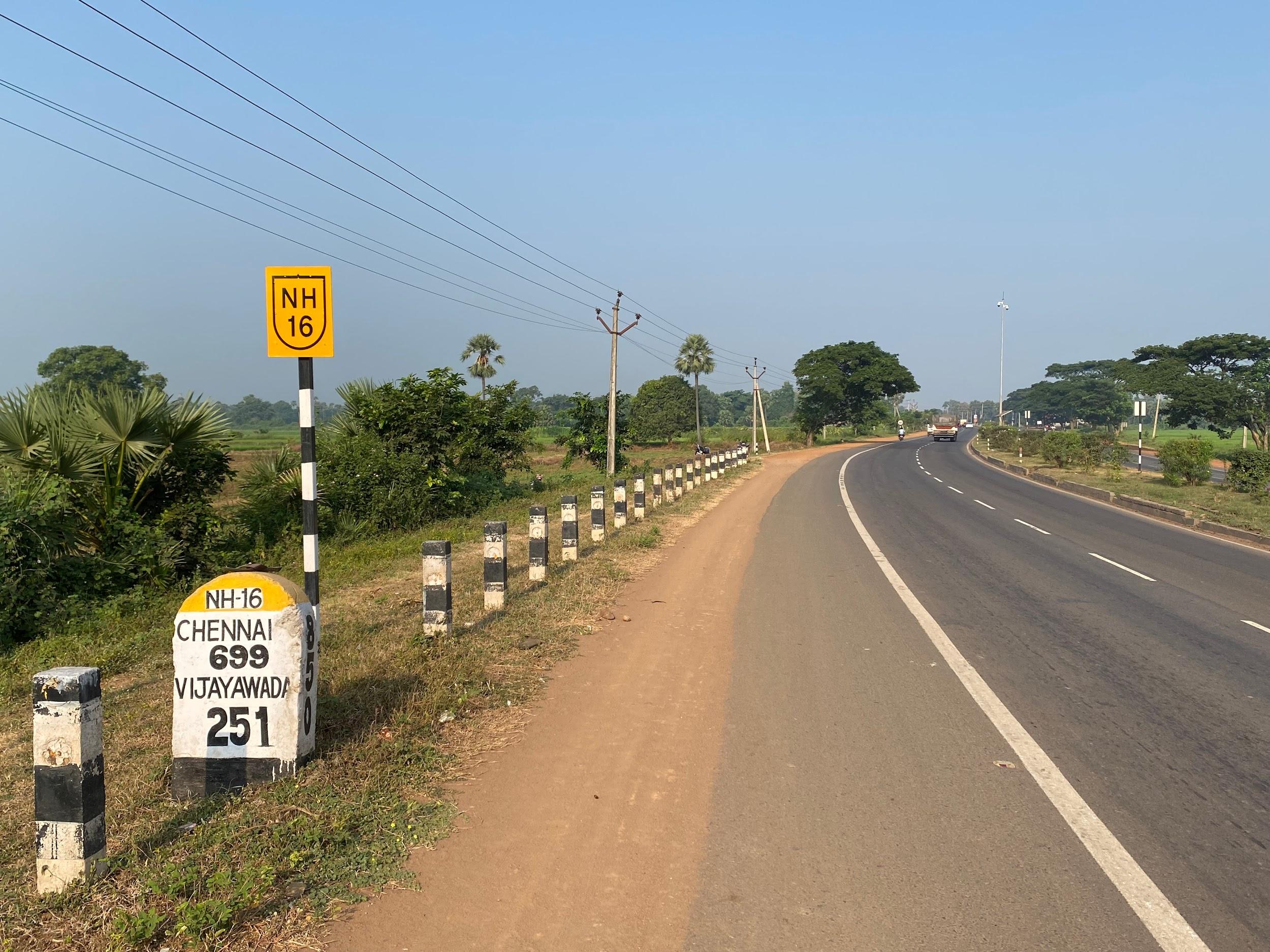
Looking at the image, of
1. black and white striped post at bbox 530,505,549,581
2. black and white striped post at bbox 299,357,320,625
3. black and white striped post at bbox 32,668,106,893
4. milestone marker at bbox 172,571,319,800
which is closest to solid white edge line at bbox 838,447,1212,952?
milestone marker at bbox 172,571,319,800

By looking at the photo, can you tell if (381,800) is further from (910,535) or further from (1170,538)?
(1170,538)

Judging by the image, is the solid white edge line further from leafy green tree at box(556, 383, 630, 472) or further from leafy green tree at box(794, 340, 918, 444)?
leafy green tree at box(794, 340, 918, 444)

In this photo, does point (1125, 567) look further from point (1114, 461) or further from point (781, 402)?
point (781, 402)

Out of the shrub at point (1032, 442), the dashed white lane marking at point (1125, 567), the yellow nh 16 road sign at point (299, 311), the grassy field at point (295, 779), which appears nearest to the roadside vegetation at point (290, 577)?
the grassy field at point (295, 779)

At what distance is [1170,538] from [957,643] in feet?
37.5

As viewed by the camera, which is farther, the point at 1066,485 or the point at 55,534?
the point at 1066,485

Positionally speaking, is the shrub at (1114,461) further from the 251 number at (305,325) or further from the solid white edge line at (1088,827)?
the 251 number at (305,325)

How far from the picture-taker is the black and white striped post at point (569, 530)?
38.4ft

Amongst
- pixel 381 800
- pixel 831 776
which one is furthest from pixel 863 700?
pixel 381 800

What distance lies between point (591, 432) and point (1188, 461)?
20080mm

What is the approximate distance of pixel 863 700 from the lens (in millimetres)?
5941

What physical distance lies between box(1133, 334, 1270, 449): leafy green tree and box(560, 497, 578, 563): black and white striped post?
43030 mm

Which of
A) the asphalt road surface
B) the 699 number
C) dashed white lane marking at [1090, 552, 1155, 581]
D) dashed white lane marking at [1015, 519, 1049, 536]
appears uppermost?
the 699 number

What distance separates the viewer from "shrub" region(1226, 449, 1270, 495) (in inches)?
918
